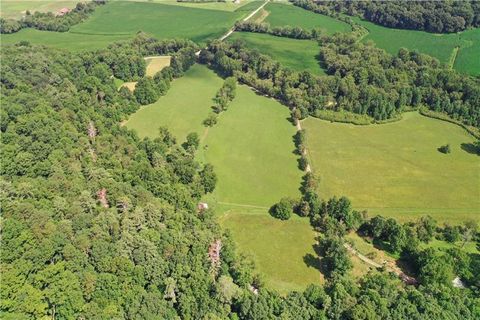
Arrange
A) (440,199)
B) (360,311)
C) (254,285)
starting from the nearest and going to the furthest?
(360,311), (254,285), (440,199)

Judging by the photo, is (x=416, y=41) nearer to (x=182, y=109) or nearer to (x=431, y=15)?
(x=431, y=15)

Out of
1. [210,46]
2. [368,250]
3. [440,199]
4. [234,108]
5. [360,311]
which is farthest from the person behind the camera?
[210,46]

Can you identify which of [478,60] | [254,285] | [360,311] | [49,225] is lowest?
[254,285]

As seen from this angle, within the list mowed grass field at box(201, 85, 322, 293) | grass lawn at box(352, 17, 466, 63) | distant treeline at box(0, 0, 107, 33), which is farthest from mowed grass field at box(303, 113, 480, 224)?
distant treeline at box(0, 0, 107, 33)

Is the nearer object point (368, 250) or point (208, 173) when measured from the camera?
point (368, 250)

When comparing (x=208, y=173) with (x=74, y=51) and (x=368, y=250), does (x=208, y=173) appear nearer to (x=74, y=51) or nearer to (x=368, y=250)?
(x=368, y=250)

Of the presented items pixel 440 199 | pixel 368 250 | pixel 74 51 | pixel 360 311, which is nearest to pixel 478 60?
pixel 440 199

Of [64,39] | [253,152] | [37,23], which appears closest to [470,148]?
[253,152]
